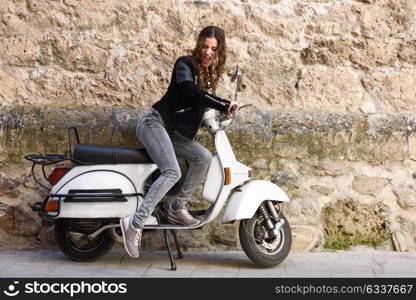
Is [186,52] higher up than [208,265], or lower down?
higher up

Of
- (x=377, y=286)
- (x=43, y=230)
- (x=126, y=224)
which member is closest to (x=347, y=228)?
(x=377, y=286)

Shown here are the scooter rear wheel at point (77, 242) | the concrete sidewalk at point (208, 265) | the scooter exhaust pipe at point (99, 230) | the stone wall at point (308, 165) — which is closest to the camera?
the concrete sidewalk at point (208, 265)

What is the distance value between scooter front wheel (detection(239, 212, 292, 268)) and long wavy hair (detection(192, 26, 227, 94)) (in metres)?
1.02

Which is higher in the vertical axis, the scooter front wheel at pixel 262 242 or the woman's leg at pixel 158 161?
the woman's leg at pixel 158 161

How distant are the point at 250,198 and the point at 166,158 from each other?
26.1 inches

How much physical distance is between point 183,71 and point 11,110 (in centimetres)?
171

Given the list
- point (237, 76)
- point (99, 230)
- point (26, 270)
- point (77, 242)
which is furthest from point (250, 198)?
point (26, 270)

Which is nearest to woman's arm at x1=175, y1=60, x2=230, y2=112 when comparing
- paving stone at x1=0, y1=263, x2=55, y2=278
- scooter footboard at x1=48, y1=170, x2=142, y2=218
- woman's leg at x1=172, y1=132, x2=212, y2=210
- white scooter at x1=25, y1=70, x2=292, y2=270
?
white scooter at x1=25, y1=70, x2=292, y2=270

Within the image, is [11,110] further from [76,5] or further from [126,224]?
[126,224]

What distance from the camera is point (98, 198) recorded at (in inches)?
240

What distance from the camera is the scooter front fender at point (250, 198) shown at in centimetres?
603

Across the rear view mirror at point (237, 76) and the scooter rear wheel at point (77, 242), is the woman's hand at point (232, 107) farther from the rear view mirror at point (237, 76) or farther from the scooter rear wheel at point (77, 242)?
the scooter rear wheel at point (77, 242)

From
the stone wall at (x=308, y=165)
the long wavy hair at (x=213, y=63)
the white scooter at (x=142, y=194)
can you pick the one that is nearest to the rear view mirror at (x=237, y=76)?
the white scooter at (x=142, y=194)

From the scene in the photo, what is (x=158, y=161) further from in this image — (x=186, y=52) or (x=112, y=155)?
(x=186, y=52)
